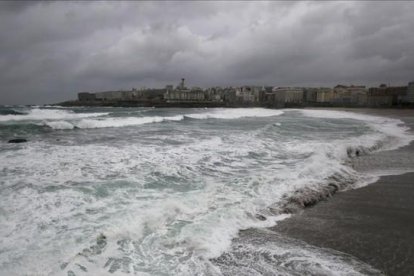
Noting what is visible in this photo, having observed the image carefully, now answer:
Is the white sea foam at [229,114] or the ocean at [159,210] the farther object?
the white sea foam at [229,114]

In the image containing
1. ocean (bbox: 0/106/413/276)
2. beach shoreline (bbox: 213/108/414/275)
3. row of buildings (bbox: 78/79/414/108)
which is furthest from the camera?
row of buildings (bbox: 78/79/414/108)

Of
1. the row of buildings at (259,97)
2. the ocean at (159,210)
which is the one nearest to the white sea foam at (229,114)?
the ocean at (159,210)

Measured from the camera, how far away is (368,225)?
5.43 m

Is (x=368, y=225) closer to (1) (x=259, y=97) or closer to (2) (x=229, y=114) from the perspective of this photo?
(2) (x=229, y=114)

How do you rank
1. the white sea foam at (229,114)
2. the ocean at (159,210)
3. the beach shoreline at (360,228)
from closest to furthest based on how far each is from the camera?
the ocean at (159,210)
the beach shoreline at (360,228)
the white sea foam at (229,114)

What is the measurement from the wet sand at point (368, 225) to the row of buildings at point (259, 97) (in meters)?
108

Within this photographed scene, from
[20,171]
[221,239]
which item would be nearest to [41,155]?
[20,171]

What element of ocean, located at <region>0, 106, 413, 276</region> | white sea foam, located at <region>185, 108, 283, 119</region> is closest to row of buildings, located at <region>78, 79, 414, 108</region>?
white sea foam, located at <region>185, 108, 283, 119</region>

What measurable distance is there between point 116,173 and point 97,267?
444cm

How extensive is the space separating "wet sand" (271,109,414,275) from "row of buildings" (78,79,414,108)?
354 ft

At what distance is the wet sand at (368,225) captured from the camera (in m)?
4.32

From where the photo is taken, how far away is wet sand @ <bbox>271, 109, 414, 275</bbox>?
432 cm

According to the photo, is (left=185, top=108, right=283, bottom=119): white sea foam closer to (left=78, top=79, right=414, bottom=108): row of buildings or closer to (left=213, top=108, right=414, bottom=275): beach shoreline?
(left=213, top=108, right=414, bottom=275): beach shoreline

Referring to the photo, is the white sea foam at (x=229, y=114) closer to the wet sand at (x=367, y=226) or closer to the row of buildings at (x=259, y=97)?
the wet sand at (x=367, y=226)
